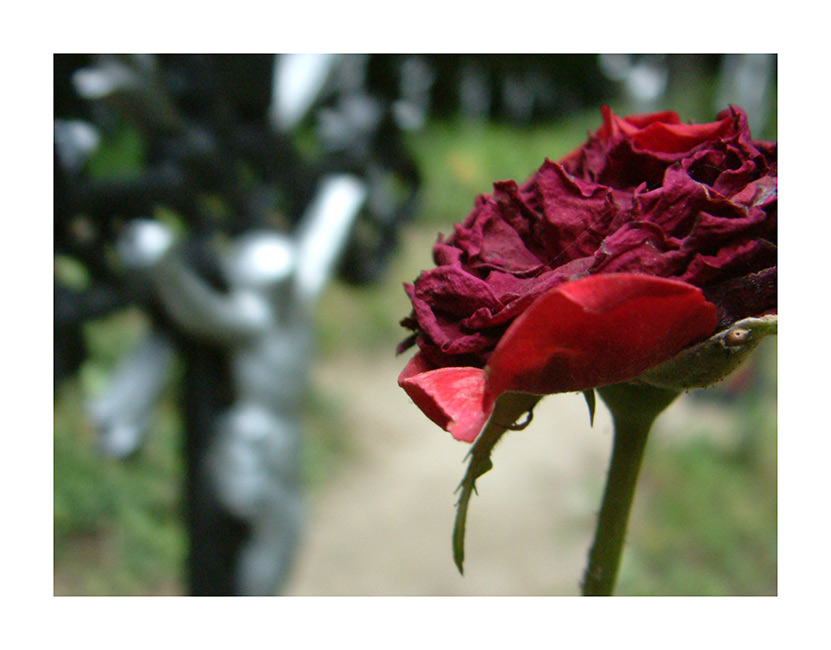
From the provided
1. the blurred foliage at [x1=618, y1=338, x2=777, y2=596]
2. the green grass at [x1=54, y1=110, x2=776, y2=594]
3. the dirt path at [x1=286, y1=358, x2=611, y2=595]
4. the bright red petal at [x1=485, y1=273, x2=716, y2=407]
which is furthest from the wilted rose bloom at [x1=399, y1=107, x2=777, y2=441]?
the dirt path at [x1=286, y1=358, x2=611, y2=595]

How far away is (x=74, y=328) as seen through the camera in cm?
78

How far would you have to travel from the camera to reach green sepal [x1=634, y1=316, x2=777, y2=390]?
0.20 m

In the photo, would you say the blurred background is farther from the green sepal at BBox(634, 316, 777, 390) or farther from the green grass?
the green sepal at BBox(634, 316, 777, 390)

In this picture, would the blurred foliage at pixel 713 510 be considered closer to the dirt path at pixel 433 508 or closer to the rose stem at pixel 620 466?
the dirt path at pixel 433 508

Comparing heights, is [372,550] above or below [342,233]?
below

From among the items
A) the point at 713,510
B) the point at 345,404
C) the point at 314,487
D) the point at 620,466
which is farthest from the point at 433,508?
the point at 620,466

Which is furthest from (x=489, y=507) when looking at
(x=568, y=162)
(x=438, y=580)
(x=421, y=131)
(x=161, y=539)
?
(x=421, y=131)

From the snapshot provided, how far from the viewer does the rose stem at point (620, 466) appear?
248 mm

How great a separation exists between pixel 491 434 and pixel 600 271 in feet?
0.21

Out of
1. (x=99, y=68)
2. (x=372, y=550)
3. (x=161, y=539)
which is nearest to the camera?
(x=99, y=68)

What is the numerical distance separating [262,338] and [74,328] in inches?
10.0

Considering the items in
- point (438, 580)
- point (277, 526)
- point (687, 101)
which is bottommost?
point (438, 580)

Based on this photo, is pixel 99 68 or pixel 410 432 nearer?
pixel 99 68

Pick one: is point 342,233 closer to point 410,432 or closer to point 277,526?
point 277,526
